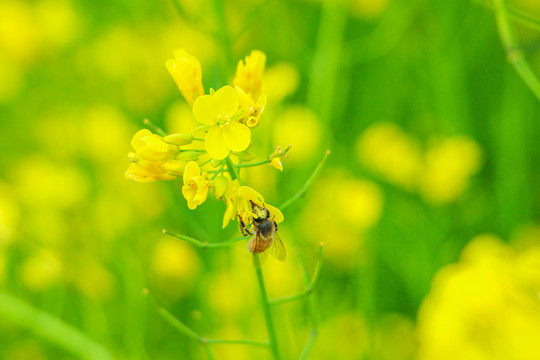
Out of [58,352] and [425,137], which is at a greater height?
[425,137]

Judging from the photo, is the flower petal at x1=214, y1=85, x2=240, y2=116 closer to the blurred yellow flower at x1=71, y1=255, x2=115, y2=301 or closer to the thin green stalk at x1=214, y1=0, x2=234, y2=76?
the thin green stalk at x1=214, y1=0, x2=234, y2=76

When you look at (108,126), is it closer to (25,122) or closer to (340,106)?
(25,122)

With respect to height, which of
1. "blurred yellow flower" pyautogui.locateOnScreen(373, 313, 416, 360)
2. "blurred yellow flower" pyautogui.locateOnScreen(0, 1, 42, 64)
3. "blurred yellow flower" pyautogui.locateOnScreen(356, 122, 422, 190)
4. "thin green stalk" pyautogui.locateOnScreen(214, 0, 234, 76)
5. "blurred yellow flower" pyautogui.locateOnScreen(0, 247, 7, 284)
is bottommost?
"blurred yellow flower" pyautogui.locateOnScreen(0, 247, 7, 284)

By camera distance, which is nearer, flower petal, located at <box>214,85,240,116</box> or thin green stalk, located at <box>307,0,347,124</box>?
flower petal, located at <box>214,85,240,116</box>

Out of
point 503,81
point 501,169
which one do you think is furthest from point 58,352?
point 503,81

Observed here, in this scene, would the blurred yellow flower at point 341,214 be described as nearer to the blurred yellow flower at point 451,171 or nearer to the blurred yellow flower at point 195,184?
the blurred yellow flower at point 451,171

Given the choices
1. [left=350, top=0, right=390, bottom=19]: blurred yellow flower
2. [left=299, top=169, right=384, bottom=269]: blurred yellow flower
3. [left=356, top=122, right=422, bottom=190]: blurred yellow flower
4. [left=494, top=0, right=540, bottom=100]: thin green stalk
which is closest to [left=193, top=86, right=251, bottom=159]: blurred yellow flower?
[left=494, top=0, right=540, bottom=100]: thin green stalk
